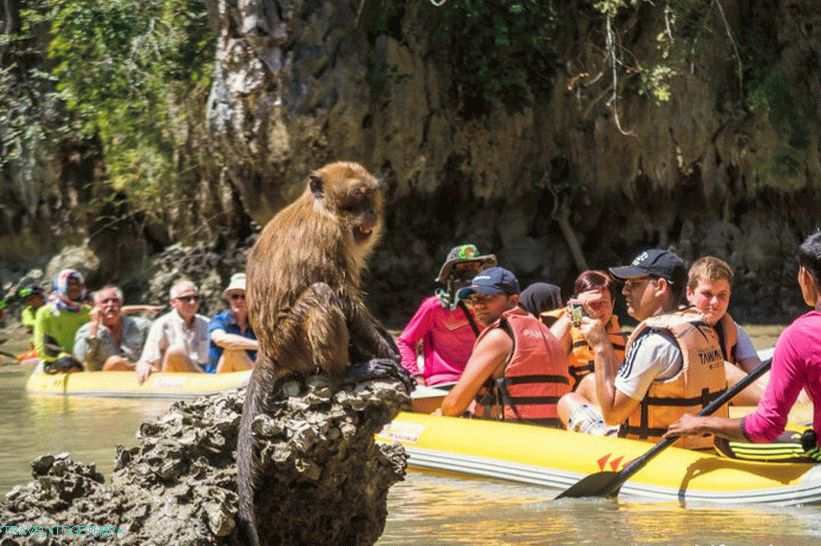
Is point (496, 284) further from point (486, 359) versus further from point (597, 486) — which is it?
point (597, 486)

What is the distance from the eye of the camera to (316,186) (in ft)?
19.2

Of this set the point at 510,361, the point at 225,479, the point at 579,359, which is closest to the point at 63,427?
the point at 579,359

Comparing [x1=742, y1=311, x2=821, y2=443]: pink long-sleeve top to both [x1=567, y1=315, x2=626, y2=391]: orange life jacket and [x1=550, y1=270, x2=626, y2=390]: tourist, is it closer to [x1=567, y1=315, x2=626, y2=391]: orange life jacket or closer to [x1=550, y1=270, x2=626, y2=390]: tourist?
[x1=550, y1=270, x2=626, y2=390]: tourist

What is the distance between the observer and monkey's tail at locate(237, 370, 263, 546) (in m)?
4.78

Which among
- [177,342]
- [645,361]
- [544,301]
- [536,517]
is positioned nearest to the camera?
[645,361]

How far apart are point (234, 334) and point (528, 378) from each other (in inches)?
175

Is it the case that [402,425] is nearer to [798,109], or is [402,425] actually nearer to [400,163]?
[400,163]

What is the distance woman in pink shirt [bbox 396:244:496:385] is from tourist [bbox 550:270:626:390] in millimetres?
610

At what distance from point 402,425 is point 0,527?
13.7ft

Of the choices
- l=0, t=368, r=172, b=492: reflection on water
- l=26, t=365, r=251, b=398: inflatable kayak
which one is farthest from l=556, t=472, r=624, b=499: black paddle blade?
l=26, t=365, r=251, b=398: inflatable kayak

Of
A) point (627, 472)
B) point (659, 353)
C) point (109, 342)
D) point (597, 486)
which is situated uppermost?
point (659, 353)

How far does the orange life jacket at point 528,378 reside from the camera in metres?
7.60

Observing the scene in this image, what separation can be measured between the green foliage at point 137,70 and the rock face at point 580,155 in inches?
35.2

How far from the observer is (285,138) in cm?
1656
